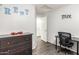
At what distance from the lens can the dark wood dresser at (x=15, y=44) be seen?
2111 millimetres

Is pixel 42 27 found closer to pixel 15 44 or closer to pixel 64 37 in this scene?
pixel 64 37

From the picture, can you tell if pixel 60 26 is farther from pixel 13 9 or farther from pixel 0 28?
pixel 0 28

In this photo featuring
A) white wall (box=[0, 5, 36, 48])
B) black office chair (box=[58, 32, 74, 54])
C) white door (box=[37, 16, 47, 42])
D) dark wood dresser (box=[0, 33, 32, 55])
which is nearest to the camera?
dark wood dresser (box=[0, 33, 32, 55])

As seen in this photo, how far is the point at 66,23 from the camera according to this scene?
308cm

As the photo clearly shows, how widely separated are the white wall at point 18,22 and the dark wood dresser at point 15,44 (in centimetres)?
42

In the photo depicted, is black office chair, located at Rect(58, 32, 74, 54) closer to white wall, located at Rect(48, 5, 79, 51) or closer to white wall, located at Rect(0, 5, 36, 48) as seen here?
white wall, located at Rect(48, 5, 79, 51)

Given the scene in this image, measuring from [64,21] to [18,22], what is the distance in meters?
1.36

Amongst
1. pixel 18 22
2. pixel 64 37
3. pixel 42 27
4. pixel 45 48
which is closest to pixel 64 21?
pixel 64 37

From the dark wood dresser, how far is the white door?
2.32 ft

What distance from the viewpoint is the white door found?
10.3 ft

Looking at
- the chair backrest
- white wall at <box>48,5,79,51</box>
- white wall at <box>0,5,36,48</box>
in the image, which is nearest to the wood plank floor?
white wall at <box>48,5,79,51</box>

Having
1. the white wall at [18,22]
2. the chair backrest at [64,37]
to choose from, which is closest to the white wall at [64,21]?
the chair backrest at [64,37]

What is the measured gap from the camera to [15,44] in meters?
2.32
